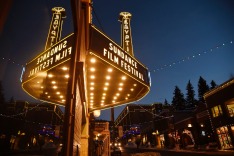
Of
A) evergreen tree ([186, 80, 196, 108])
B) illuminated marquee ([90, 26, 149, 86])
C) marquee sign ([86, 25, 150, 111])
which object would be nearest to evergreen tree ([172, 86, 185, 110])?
evergreen tree ([186, 80, 196, 108])

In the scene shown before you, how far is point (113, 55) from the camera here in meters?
9.27

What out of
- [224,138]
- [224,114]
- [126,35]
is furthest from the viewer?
[224,114]

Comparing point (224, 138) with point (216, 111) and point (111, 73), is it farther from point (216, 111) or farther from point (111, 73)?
point (111, 73)

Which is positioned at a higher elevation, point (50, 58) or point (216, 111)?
point (216, 111)

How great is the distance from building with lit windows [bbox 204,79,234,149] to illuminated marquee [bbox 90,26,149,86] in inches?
933

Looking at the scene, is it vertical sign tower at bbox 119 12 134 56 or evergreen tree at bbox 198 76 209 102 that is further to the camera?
evergreen tree at bbox 198 76 209 102

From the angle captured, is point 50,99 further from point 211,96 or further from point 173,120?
point 173,120

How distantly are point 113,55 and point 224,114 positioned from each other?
2822 centimetres

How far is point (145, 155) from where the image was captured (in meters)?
9.30

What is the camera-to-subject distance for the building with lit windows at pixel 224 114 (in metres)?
28.8

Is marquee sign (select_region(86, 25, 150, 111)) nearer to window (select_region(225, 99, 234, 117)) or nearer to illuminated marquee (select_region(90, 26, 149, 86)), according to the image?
illuminated marquee (select_region(90, 26, 149, 86))

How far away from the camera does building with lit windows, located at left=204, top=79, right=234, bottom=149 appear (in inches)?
1133

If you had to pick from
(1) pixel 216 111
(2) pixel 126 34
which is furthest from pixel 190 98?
(2) pixel 126 34

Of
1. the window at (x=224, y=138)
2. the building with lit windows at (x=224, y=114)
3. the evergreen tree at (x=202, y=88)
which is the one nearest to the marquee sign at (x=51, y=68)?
the building with lit windows at (x=224, y=114)
